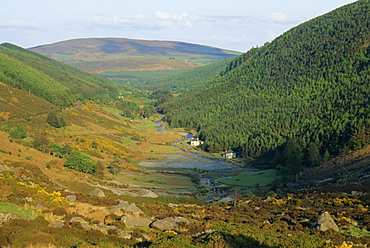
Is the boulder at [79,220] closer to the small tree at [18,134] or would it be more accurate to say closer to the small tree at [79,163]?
the small tree at [79,163]

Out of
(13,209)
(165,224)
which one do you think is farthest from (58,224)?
(165,224)

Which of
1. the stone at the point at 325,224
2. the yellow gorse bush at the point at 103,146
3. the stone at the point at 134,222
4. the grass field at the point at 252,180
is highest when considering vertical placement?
the stone at the point at 325,224

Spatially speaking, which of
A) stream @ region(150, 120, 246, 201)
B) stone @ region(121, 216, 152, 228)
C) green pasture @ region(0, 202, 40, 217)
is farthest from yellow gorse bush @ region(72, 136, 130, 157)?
stone @ region(121, 216, 152, 228)

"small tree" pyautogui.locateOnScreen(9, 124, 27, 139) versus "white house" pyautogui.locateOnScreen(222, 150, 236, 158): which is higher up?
"small tree" pyautogui.locateOnScreen(9, 124, 27, 139)

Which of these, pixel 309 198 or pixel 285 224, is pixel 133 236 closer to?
pixel 285 224

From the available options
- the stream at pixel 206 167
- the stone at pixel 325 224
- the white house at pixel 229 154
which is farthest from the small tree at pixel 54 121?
the stone at pixel 325 224

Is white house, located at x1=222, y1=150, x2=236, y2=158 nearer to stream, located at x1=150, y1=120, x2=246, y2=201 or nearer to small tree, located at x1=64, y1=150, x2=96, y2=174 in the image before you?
stream, located at x1=150, y1=120, x2=246, y2=201

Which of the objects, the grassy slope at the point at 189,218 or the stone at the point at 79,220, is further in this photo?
the stone at the point at 79,220

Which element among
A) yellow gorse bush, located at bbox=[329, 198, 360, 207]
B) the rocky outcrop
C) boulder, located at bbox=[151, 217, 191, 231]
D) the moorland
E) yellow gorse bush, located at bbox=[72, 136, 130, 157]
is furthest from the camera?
yellow gorse bush, located at bbox=[72, 136, 130, 157]

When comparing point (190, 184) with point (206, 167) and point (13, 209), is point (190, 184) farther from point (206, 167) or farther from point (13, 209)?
point (13, 209)

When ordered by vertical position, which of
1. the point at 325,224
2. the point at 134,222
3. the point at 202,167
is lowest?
the point at 202,167

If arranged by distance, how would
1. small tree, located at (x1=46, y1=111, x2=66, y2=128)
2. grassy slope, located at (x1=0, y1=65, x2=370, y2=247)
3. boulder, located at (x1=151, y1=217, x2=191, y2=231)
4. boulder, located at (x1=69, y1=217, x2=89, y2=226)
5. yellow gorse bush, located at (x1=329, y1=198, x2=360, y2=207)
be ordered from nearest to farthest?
1. grassy slope, located at (x1=0, y1=65, x2=370, y2=247)
2. boulder, located at (x1=69, y1=217, x2=89, y2=226)
3. boulder, located at (x1=151, y1=217, x2=191, y2=231)
4. yellow gorse bush, located at (x1=329, y1=198, x2=360, y2=207)
5. small tree, located at (x1=46, y1=111, x2=66, y2=128)
